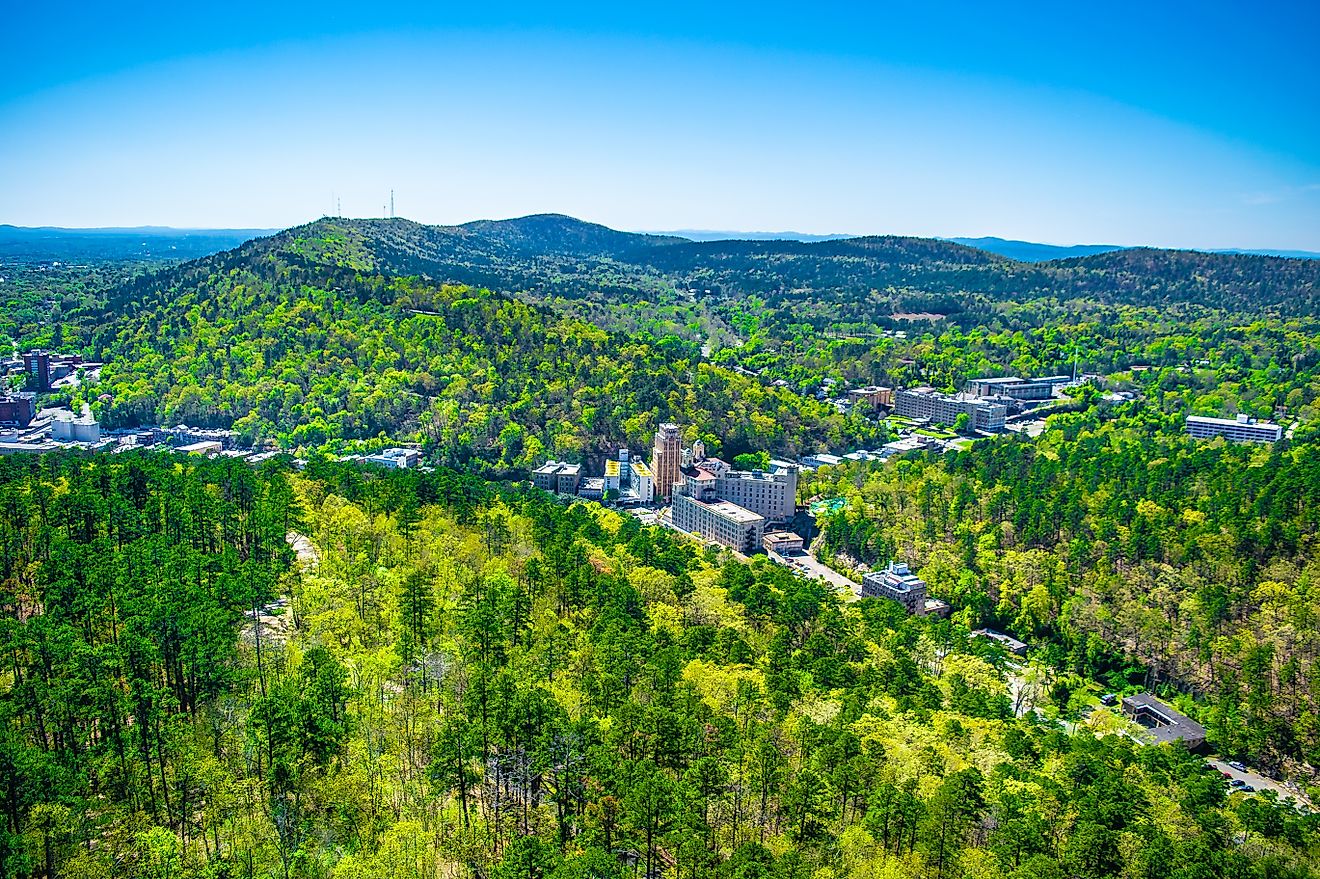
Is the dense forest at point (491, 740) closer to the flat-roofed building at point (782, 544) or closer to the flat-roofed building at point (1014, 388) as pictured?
the flat-roofed building at point (782, 544)

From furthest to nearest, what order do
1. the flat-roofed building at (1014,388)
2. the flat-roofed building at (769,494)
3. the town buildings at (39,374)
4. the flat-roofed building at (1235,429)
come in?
the flat-roofed building at (1014,388) < the town buildings at (39,374) < the flat-roofed building at (1235,429) < the flat-roofed building at (769,494)

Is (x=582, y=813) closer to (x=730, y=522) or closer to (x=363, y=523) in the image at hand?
(x=363, y=523)

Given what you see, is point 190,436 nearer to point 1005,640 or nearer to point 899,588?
point 899,588

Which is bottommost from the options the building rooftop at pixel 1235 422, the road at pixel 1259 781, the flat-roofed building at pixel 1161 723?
the road at pixel 1259 781

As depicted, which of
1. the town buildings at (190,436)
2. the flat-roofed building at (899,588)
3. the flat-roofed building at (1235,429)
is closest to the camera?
the flat-roofed building at (899,588)

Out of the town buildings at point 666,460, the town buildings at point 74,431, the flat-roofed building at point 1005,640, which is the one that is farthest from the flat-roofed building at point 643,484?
the town buildings at point 74,431

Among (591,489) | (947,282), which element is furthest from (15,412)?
(947,282)

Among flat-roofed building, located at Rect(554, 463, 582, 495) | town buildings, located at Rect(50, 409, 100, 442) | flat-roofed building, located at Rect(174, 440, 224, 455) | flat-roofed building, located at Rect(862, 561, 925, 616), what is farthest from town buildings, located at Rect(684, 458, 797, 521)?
town buildings, located at Rect(50, 409, 100, 442)
